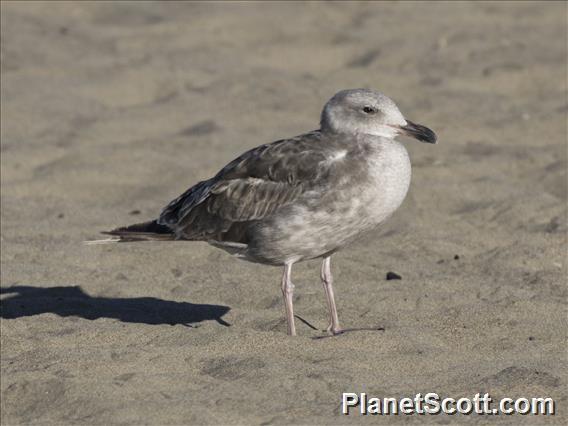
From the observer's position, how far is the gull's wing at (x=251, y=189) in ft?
23.2

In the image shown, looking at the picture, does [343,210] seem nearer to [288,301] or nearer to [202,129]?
[288,301]

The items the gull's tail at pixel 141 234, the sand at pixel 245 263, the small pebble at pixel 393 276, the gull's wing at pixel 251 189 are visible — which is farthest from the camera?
the small pebble at pixel 393 276

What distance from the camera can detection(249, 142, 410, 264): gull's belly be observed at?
6836 mm

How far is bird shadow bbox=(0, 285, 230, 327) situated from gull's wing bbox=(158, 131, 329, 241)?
54 centimetres

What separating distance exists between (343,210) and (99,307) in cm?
199

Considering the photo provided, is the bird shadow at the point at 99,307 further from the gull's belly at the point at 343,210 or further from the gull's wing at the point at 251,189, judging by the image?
the gull's belly at the point at 343,210

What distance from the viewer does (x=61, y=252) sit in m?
9.01

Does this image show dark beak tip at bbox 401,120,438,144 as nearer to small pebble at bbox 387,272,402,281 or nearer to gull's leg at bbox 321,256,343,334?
gull's leg at bbox 321,256,343,334

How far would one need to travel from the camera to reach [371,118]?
7199 millimetres

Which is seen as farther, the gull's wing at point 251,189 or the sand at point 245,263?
the gull's wing at point 251,189

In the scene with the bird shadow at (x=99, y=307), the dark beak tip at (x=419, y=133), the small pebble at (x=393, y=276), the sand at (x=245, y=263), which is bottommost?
the bird shadow at (x=99, y=307)

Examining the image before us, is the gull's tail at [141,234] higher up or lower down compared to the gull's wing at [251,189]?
lower down

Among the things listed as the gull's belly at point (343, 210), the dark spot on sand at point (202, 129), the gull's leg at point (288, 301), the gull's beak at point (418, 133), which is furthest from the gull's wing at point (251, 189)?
the dark spot on sand at point (202, 129)

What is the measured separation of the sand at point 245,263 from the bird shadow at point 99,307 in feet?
0.07
